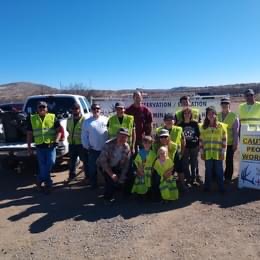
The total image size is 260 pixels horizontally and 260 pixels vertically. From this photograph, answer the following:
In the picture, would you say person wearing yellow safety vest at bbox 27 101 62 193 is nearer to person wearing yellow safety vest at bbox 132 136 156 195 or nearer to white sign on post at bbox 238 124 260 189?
person wearing yellow safety vest at bbox 132 136 156 195

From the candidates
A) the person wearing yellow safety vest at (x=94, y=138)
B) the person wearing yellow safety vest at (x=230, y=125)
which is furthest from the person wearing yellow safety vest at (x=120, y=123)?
the person wearing yellow safety vest at (x=230, y=125)

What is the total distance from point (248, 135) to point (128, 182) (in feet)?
8.16

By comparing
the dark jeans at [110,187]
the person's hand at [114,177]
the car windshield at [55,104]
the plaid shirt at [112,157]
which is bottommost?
the dark jeans at [110,187]

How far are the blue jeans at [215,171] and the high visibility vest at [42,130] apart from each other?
3098 mm

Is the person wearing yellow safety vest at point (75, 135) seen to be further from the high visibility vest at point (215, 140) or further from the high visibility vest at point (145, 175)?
the high visibility vest at point (215, 140)

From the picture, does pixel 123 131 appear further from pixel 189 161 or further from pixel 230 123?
pixel 230 123

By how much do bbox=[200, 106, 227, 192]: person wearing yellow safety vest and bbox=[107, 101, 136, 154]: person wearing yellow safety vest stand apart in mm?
1340

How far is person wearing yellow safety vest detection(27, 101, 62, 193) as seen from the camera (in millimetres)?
8414

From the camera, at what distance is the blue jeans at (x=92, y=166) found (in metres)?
8.55

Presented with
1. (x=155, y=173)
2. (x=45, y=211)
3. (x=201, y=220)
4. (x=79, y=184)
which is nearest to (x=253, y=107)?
(x=155, y=173)

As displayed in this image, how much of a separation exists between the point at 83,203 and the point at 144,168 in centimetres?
127

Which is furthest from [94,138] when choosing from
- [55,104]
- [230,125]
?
[55,104]

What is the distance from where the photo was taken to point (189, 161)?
27.7ft

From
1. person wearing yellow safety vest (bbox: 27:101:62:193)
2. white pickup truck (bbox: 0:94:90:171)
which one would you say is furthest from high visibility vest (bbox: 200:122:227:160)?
white pickup truck (bbox: 0:94:90:171)
